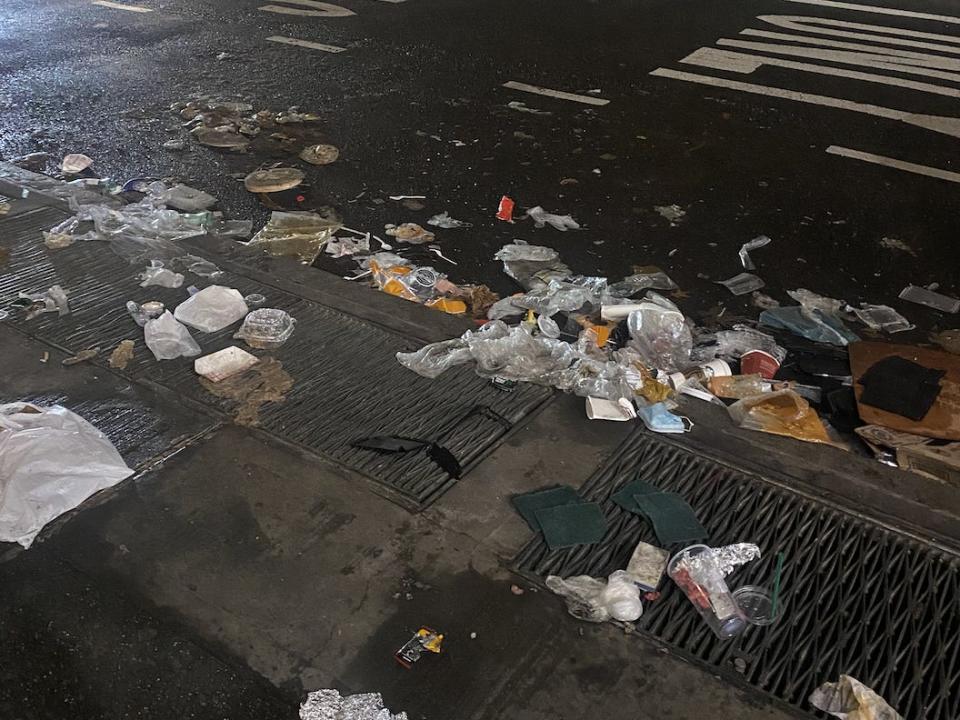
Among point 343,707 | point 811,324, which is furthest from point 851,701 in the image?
point 811,324

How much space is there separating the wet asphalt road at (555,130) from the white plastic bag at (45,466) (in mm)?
1731

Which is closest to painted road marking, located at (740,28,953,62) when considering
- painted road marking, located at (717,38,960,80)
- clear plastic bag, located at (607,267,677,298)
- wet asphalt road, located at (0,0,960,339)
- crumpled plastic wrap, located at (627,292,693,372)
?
painted road marking, located at (717,38,960,80)

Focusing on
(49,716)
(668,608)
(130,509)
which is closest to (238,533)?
(130,509)

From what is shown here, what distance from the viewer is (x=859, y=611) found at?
2283 mm

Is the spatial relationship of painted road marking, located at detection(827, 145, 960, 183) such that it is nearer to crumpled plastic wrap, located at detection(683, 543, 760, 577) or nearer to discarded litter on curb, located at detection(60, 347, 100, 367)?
crumpled plastic wrap, located at detection(683, 543, 760, 577)

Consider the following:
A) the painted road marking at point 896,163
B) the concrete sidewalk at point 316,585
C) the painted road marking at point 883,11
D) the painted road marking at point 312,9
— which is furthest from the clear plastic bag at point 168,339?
the painted road marking at point 883,11

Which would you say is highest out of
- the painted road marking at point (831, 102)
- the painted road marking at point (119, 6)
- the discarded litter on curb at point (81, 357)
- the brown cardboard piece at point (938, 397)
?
the painted road marking at point (831, 102)

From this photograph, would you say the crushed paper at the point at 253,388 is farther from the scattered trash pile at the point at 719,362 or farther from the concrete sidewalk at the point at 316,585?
the scattered trash pile at the point at 719,362

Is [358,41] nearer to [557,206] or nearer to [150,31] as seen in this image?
[150,31]

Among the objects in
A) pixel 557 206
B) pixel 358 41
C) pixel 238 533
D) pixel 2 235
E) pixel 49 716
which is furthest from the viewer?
pixel 358 41

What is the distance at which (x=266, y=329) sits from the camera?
3449 millimetres

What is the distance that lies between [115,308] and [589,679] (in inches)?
106

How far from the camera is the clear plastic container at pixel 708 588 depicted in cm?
223

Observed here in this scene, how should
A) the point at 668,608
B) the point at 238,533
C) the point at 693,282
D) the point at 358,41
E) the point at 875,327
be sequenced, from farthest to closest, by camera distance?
the point at 358,41
the point at 693,282
the point at 875,327
the point at 238,533
the point at 668,608
